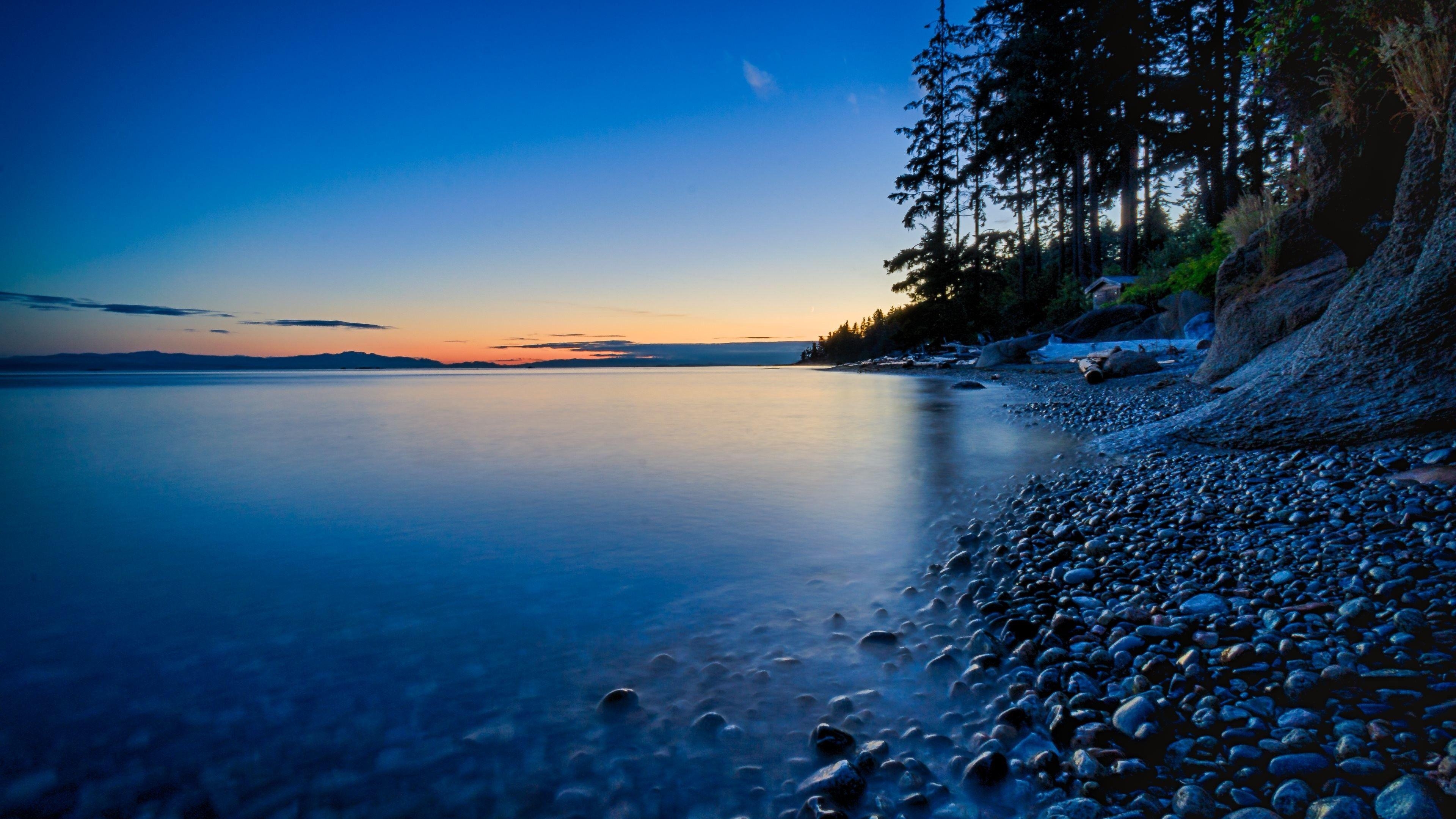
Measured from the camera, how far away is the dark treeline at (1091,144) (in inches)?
780

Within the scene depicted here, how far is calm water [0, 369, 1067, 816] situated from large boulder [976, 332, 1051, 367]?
17.3 meters

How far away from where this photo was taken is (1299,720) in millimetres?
1802

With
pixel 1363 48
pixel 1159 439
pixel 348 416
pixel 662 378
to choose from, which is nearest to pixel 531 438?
pixel 348 416

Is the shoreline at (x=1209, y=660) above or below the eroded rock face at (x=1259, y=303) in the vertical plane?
below

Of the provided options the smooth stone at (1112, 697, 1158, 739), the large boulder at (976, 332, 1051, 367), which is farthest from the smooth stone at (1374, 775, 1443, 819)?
the large boulder at (976, 332, 1051, 367)

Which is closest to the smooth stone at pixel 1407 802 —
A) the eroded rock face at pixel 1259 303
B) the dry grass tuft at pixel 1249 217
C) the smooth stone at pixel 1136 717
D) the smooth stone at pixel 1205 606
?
the smooth stone at pixel 1136 717

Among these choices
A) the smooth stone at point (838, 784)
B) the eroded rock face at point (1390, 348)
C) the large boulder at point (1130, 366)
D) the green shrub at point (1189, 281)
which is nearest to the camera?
the smooth stone at point (838, 784)

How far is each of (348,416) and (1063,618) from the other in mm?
18058

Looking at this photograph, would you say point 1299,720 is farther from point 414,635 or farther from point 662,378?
point 662,378

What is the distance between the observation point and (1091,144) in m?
27.2

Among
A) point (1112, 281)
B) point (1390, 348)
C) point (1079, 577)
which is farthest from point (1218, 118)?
point (1079, 577)

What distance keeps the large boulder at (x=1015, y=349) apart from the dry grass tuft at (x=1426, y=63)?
19.9 meters

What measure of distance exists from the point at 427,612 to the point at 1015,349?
25.3 m

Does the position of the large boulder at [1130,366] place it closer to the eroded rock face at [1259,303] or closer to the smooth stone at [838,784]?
the eroded rock face at [1259,303]
